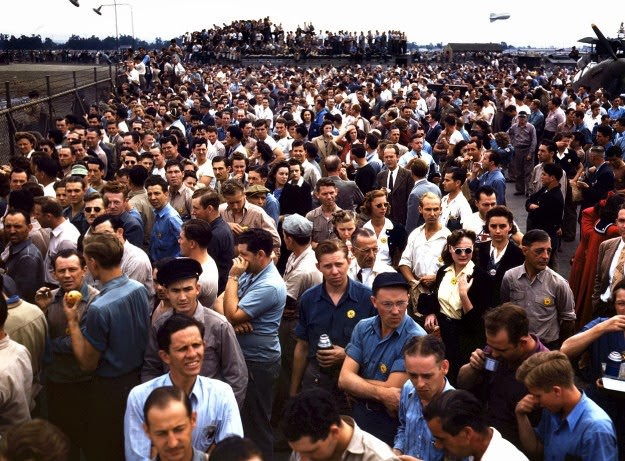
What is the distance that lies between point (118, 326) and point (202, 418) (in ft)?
3.47

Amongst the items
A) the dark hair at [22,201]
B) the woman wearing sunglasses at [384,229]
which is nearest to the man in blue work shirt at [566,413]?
the woman wearing sunglasses at [384,229]

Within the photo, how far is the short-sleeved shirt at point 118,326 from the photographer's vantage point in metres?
4.42

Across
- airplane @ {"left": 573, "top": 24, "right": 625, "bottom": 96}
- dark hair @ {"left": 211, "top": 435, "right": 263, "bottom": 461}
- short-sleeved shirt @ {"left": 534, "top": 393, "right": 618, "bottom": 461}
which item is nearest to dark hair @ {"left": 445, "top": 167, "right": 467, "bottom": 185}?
short-sleeved shirt @ {"left": 534, "top": 393, "right": 618, "bottom": 461}

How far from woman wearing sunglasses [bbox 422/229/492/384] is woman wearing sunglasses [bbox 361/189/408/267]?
1.23 m

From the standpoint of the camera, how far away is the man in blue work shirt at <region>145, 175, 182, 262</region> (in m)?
7.13

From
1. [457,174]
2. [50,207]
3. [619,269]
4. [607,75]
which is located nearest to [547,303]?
[619,269]

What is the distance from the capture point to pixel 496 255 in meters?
6.39

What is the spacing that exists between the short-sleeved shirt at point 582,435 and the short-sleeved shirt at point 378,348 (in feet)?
3.03

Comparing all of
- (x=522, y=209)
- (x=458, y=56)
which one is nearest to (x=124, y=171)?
(x=522, y=209)

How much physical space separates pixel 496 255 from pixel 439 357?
292cm

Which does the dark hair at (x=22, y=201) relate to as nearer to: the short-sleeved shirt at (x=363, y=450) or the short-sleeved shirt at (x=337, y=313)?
the short-sleeved shirt at (x=337, y=313)

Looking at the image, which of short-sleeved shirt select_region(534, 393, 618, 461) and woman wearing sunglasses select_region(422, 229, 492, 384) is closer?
short-sleeved shirt select_region(534, 393, 618, 461)

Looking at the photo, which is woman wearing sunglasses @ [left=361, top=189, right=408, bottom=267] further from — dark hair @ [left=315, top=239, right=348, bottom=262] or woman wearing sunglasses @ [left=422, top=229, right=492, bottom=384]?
dark hair @ [left=315, top=239, right=348, bottom=262]

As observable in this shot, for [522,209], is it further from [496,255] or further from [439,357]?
[439,357]
